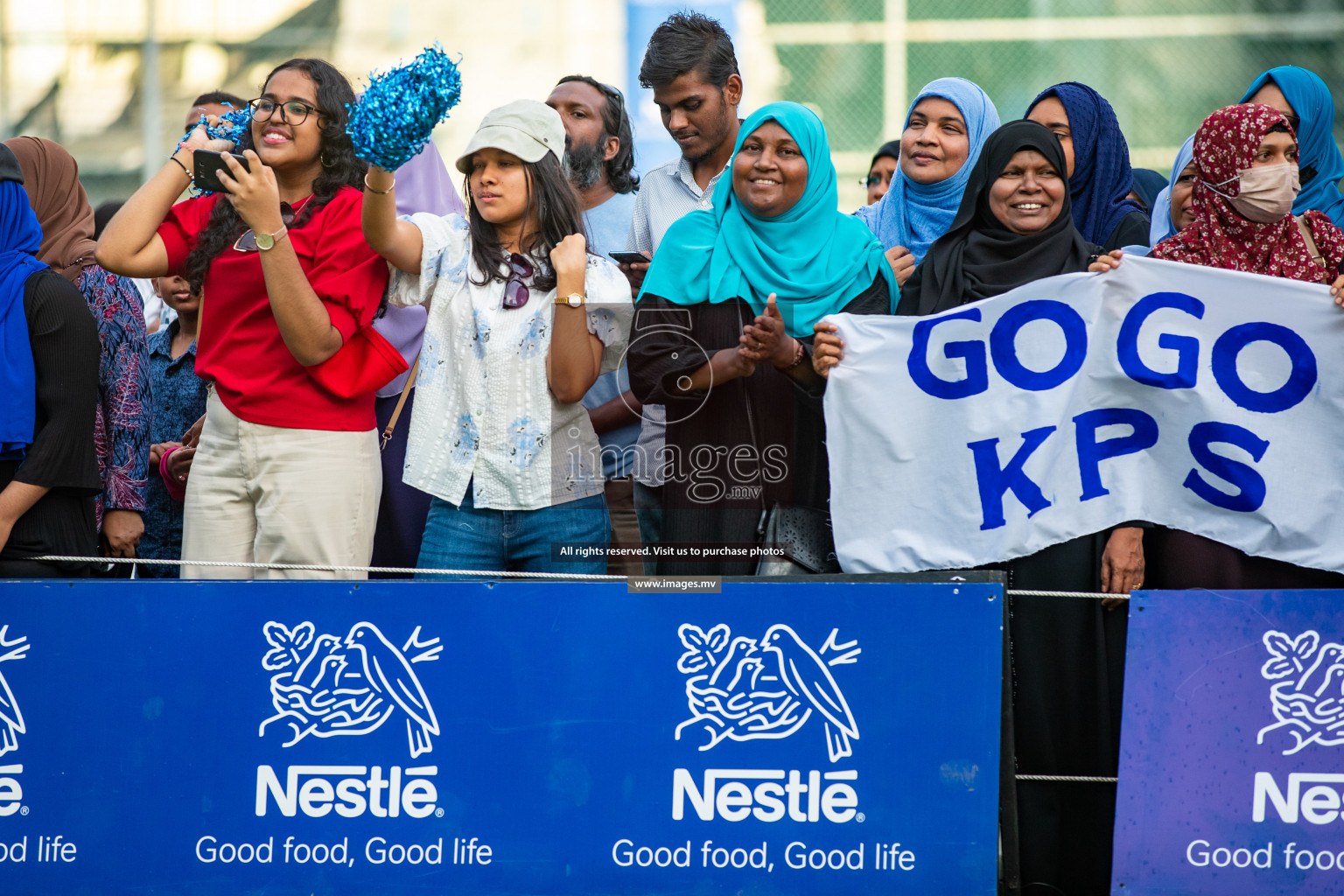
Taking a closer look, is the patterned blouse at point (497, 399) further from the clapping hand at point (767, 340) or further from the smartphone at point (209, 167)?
the smartphone at point (209, 167)

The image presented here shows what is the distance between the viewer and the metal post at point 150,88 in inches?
536

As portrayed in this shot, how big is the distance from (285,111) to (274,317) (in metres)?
0.62

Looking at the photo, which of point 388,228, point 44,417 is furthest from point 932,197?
point 44,417

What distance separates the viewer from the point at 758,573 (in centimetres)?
385

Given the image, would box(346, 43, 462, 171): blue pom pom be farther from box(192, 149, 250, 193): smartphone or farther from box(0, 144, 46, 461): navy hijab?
box(0, 144, 46, 461): navy hijab

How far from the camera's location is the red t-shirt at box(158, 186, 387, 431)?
3869mm

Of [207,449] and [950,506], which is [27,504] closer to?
[207,449]

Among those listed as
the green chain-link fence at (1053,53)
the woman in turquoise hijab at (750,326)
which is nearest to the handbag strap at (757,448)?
the woman in turquoise hijab at (750,326)

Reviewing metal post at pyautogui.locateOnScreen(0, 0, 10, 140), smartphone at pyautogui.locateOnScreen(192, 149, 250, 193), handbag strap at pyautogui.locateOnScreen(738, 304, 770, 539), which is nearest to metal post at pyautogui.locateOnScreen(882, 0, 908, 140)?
metal post at pyautogui.locateOnScreen(0, 0, 10, 140)

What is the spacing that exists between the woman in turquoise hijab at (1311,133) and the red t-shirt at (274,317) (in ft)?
10.0

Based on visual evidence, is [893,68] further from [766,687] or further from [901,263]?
[766,687]

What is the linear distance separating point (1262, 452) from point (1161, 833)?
1.04m

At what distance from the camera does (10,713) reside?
11.8 ft

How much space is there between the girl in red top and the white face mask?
243 centimetres
